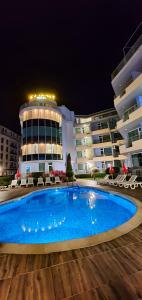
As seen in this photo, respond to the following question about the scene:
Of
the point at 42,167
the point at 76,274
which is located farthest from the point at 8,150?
the point at 76,274

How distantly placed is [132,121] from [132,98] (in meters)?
2.93

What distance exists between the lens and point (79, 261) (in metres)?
2.82

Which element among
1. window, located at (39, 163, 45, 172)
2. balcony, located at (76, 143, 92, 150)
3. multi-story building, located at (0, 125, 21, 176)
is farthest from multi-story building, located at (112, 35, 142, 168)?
multi-story building, located at (0, 125, 21, 176)

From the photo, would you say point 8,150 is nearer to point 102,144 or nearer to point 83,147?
point 83,147

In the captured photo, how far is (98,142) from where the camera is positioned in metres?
32.3

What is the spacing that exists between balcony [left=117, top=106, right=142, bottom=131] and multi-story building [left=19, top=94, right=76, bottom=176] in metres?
15.2

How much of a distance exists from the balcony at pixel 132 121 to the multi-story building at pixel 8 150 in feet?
125

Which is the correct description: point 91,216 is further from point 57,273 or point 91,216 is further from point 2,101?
point 2,101

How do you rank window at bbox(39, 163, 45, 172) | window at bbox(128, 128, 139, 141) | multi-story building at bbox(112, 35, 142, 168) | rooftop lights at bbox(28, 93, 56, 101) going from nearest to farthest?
multi-story building at bbox(112, 35, 142, 168) → window at bbox(128, 128, 139, 141) → window at bbox(39, 163, 45, 172) → rooftop lights at bbox(28, 93, 56, 101)

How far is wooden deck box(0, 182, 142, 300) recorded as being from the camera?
6.78 feet

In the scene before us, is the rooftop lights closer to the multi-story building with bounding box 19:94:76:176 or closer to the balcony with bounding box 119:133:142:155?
the multi-story building with bounding box 19:94:76:176

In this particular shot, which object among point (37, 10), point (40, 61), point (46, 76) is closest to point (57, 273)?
point (37, 10)

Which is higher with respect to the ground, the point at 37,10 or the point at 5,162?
the point at 37,10

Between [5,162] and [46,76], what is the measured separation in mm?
31436
